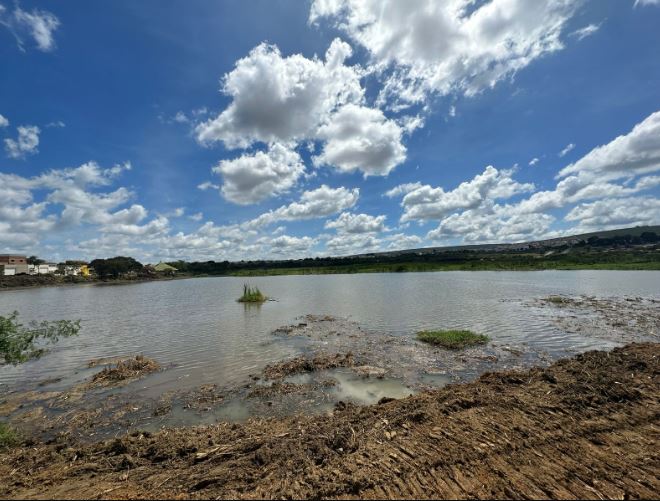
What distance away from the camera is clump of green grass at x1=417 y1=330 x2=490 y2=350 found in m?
17.5

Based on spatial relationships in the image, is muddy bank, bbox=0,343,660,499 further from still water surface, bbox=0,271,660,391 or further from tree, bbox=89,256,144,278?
tree, bbox=89,256,144,278

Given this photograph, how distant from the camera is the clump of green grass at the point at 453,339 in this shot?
1753 cm

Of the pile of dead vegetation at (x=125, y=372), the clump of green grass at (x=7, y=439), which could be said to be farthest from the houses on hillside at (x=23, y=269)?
the clump of green grass at (x=7, y=439)

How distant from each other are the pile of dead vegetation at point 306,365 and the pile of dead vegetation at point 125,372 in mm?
5666

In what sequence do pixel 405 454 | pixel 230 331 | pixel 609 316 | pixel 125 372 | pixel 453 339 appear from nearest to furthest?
pixel 405 454
pixel 125 372
pixel 453 339
pixel 230 331
pixel 609 316

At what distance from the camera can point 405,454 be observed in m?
6.11

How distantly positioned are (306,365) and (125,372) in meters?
8.07

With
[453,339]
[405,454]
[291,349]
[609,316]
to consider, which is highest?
[405,454]

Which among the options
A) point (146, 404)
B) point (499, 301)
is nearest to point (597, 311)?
point (499, 301)

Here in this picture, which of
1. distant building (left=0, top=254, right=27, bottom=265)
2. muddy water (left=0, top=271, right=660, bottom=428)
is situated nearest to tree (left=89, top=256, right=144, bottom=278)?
distant building (left=0, top=254, right=27, bottom=265)

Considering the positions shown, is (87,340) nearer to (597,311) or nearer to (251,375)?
(251,375)

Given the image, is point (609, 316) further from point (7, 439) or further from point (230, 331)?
point (7, 439)

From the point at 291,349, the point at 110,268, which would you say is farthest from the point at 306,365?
the point at 110,268

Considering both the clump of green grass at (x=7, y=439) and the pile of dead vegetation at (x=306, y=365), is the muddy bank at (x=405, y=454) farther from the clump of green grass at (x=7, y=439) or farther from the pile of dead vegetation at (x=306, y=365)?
the pile of dead vegetation at (x=306, y=365)
